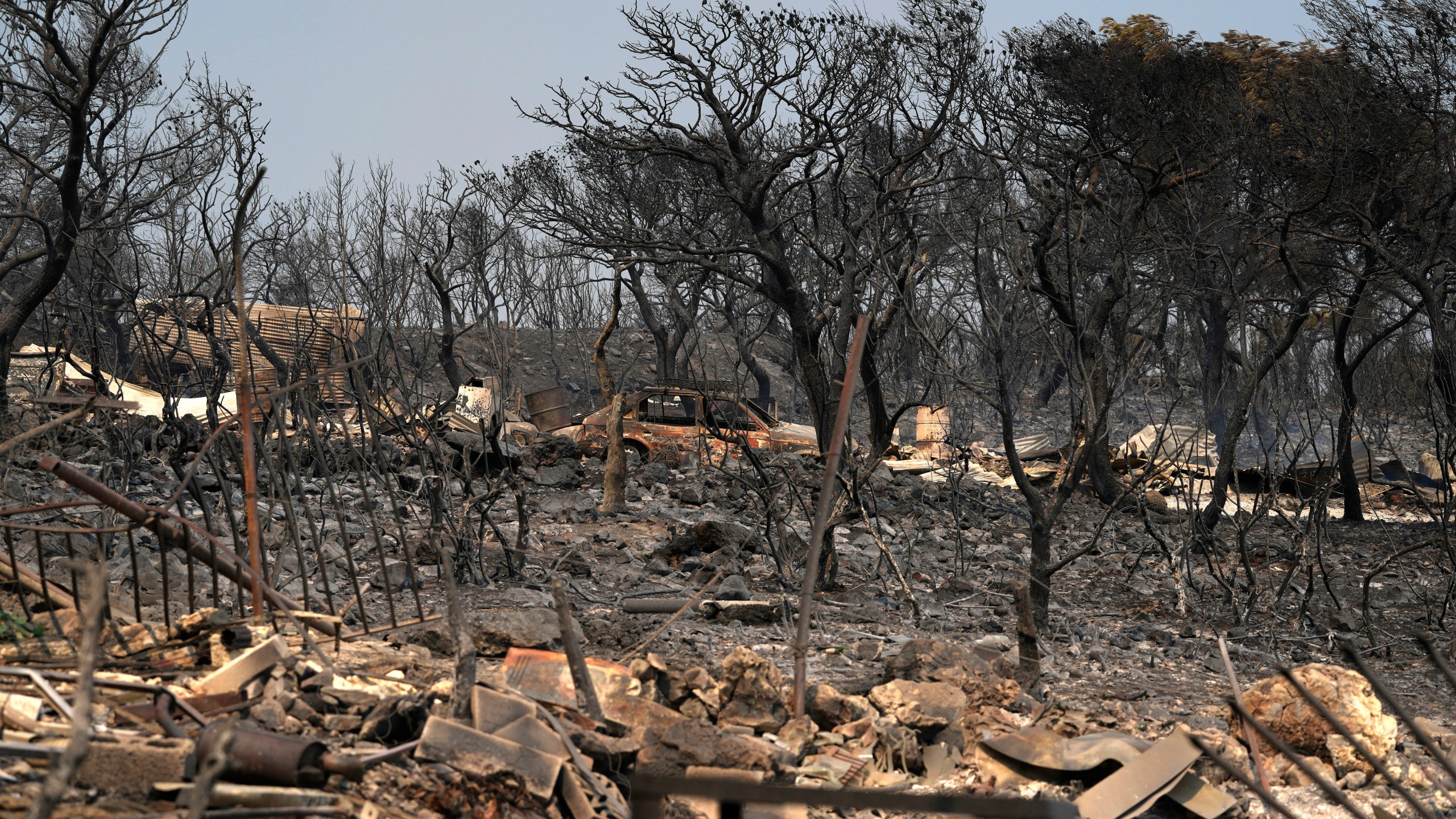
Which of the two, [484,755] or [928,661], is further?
[928,661]

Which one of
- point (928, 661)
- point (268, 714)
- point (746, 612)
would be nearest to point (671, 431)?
point (746, 612)

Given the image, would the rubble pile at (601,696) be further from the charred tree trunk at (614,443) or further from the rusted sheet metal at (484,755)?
the charred tree trunk at (614,443)

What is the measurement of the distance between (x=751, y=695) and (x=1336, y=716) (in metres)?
2.24

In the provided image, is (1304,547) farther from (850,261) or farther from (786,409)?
(786,409)

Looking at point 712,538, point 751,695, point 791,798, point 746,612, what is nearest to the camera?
point 791,798

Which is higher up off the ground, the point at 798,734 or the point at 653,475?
the point at 653,475

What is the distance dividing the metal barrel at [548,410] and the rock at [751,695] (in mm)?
15139

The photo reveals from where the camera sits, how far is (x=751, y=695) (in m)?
4.01

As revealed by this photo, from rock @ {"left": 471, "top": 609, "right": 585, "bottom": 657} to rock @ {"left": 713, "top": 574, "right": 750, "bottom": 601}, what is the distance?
7.11 feet

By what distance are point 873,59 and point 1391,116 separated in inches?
222

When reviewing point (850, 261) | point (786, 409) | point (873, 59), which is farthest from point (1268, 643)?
point (786, 409)

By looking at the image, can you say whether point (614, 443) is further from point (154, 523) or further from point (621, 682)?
point (154, 523)

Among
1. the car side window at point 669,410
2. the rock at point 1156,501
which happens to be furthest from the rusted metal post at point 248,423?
the car side window at point 669,410

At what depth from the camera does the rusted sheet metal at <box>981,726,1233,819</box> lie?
3291 millimetres
